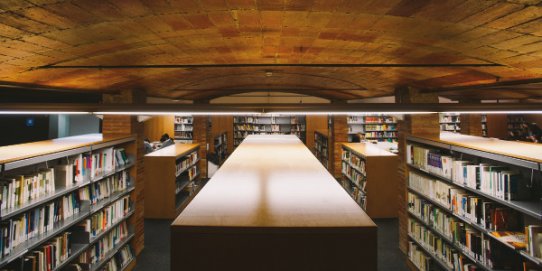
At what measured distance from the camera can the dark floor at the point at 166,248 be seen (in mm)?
4977

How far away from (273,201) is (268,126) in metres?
12.6

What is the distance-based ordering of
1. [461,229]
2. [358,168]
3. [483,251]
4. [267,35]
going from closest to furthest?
[267,35]
[483,251]
[461,229]
[358,168]

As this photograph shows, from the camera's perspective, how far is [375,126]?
12.6 m

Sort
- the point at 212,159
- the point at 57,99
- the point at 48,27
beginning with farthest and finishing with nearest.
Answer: the point at 212,159 < the point at 57,99 < the point at 48,27

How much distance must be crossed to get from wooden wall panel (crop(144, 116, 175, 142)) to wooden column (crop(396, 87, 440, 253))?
9.59 m

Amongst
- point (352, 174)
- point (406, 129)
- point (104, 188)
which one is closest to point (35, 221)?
point (104, 188)

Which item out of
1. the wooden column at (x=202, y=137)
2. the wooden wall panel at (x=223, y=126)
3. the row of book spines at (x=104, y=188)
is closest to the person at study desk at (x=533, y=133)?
the wooden column at (x=202, y=137)

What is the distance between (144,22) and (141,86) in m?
3.18

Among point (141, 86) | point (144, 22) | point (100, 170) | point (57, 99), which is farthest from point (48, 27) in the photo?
point (57, 99)

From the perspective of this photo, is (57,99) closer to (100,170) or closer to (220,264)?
(100,170)

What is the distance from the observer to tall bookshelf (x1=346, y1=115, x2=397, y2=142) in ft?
41.4

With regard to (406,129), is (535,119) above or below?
above

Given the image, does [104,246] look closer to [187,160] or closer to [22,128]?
[187,160]

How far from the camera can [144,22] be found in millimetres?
2193
